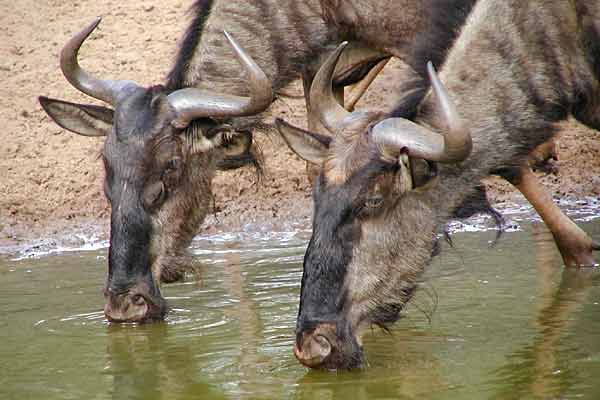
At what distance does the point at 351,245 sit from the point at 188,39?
2.80m

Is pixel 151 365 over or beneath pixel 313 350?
beneath

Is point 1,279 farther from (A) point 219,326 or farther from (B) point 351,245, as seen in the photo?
(B) point 351,245

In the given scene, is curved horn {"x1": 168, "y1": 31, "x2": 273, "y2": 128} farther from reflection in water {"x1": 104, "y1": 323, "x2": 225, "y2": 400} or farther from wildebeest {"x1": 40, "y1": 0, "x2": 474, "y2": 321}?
reflection in water {"x1": 104, "y1": 323, "x2": 225, "y2": 400}

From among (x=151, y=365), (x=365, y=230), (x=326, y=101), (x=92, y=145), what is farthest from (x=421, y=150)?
(x=92, y=145)

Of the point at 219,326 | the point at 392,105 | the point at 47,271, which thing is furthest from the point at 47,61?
the point at 392,105

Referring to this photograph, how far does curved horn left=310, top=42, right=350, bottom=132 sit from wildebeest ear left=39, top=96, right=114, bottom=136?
1918mm

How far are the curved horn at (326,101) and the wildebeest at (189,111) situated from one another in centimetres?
70

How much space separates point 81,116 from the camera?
7633mm

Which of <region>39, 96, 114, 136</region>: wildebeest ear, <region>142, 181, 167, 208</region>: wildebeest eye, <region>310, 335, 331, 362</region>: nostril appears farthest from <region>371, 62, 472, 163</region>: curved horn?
<region>39, 96, 114, 136</region>: wildebeest ear

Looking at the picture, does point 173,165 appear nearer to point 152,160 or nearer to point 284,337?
point 152,160

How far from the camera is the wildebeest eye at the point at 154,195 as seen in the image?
696cm

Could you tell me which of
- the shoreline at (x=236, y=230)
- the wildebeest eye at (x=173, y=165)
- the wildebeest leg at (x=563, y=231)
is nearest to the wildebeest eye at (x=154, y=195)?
the wildebeest eye at (x=173, y=165)

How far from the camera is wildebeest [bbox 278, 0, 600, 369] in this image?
5.50m

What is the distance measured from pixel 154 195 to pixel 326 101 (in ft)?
4.81
